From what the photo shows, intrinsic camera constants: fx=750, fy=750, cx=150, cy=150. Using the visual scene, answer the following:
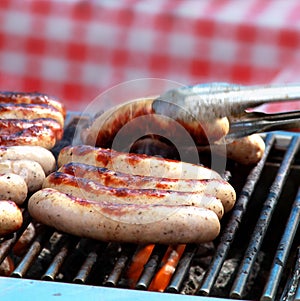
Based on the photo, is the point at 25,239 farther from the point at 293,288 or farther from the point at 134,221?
the point at 293,288

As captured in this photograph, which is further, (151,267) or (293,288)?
(151,267)

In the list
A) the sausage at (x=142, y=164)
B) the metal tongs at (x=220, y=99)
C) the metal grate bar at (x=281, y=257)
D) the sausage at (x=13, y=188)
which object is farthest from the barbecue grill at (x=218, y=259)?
the metal tongs at (x=220, y=99)

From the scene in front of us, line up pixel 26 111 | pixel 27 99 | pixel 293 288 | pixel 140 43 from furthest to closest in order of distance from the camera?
pixel 140 43 < pixel 27 99 < pixel 26 111 < pixel 293 288

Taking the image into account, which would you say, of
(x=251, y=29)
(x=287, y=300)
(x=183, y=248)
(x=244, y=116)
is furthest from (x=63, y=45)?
(x=287, y=300)

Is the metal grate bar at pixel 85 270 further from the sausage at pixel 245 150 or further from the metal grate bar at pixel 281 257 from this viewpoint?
the sausage at pixel 245 150

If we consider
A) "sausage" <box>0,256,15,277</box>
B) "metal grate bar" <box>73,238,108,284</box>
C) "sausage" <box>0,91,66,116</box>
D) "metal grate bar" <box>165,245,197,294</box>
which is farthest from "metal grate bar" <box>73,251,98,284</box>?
"sausage" <box>0,91,66,116</box>

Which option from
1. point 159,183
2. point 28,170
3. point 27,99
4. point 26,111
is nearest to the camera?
point 159,183

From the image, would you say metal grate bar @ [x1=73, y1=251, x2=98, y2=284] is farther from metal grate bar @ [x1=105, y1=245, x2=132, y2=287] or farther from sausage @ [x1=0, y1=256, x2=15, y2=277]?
sausage @ [x1=0, y1=256, x2=15, y2=277]

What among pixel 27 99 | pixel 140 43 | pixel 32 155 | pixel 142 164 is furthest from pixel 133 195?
pixel 140 43
